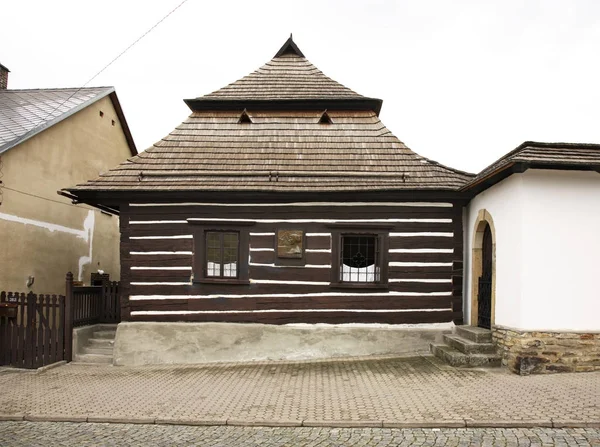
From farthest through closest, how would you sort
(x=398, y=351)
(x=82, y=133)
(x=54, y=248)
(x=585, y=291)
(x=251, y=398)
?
(x=82, y=133) → (x=54, y=248) → (x=398, y=351) → (x=585, y=291) → (x=251, y=398)

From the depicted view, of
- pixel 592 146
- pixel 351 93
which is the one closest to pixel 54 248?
pixel 351 93

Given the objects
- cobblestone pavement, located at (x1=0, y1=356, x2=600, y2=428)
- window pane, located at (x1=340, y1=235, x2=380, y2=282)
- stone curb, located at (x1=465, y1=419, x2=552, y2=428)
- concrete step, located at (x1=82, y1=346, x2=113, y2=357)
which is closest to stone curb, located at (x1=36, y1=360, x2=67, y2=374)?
cobblestone pavement, located at (x1=0, y1=356, x2=600, y2=428)

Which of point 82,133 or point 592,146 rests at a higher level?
point 82,133

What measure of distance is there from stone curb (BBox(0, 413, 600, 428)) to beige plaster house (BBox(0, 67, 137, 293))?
6.57m

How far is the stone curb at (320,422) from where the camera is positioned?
6.25m

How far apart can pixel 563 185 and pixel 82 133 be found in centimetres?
1302

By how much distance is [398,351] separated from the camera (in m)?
10.7

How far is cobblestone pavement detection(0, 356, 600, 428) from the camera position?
665 centimetres

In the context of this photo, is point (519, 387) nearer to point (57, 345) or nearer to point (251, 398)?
point (251, 398)

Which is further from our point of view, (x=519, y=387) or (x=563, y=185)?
(x=563, y=185)

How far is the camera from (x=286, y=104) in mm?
12797

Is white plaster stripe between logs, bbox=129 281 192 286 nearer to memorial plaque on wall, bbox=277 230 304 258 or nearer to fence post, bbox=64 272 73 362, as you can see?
fence post, bbox=64 272 73 362

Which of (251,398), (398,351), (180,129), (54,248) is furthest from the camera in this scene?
(54,248)

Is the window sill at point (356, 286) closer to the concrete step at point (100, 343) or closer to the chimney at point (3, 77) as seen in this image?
the concrete step at point (100, 343)
